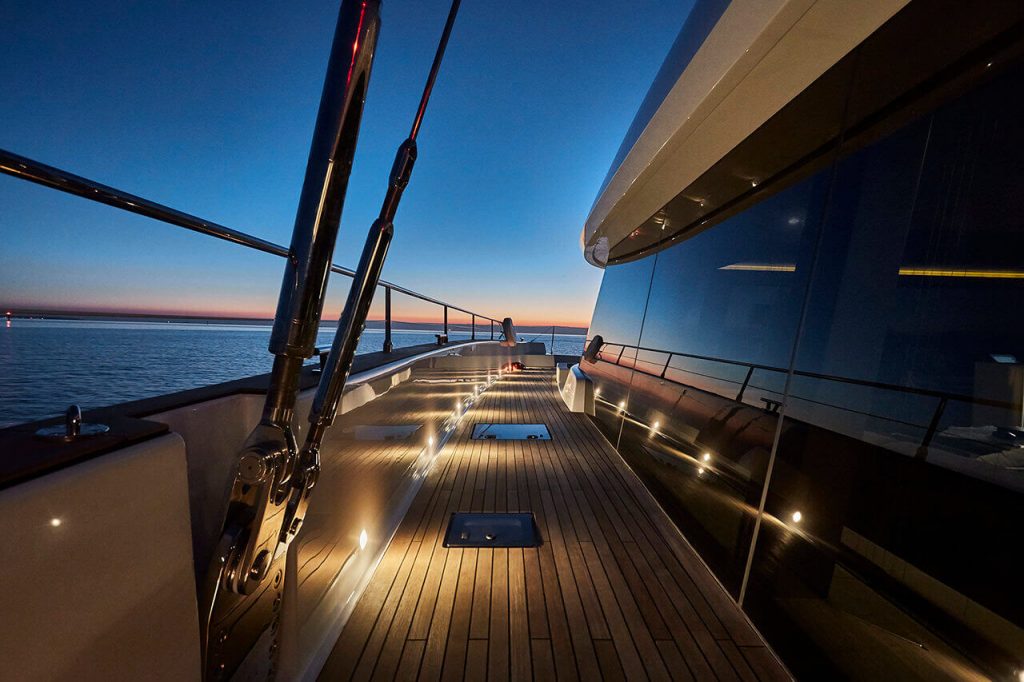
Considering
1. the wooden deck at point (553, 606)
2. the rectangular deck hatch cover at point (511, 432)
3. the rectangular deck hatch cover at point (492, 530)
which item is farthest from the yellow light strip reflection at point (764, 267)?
the rectangular deck hatch cover at point (511, 432)

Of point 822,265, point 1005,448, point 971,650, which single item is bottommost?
point 971,650

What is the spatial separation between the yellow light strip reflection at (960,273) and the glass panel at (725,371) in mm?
498

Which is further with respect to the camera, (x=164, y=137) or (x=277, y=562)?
(x=164, y=137)

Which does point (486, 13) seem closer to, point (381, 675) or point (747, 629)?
point (381, 675)

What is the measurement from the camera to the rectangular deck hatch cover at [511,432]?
4320 mm

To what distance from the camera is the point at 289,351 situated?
0.71 metres

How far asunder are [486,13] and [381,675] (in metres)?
1.85

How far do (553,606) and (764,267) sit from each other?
1915 millimetres

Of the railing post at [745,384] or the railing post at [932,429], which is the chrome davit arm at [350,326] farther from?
the railing post at [745,384]

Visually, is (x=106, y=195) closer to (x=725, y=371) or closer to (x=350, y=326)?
(x=350, y=326)

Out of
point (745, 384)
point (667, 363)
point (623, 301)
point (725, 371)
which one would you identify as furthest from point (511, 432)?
point (745, 384)

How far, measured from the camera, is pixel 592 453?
151 inches

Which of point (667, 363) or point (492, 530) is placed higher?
point (667, 363)

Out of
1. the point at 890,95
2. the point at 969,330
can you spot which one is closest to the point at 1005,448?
the point at 969,330
